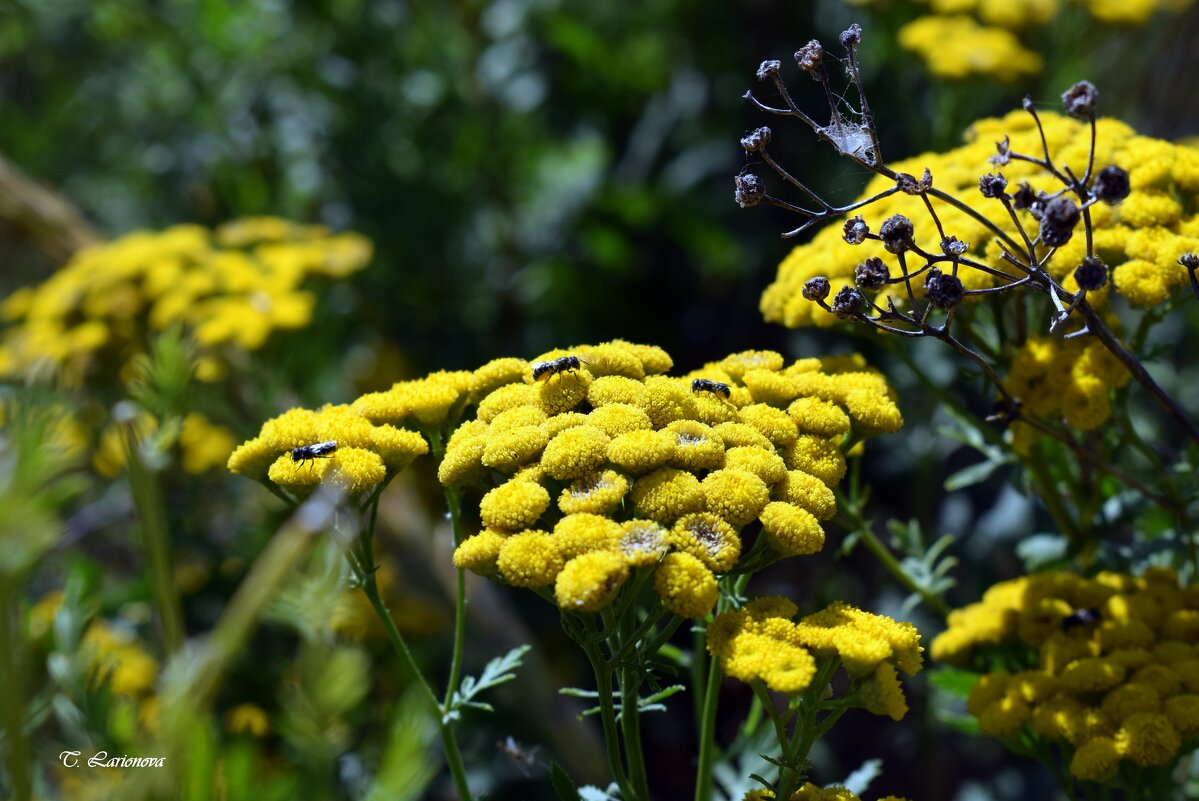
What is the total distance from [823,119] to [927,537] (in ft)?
5.85

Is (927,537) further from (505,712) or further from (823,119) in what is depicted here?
(823,119)

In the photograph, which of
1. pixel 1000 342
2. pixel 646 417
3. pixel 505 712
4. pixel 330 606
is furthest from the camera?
pixel 505 712

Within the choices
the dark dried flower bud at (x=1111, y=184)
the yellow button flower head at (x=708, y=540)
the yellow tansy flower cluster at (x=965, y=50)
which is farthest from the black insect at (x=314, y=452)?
the yellow tansy flower cluster at (x=965, y=50)

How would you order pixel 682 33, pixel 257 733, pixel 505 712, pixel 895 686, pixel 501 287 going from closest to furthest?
1. pixel 895 686
2. pixel 257 733
3. pixel 505 712
4. pixel 501 287
5. pixel 682 33

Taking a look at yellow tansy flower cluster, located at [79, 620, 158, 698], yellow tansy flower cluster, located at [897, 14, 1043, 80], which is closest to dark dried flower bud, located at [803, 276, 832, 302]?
yellow tansy flower cluster, located at [897, 14, 1043, 80]

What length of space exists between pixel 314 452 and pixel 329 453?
0.03m

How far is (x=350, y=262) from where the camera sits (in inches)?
140

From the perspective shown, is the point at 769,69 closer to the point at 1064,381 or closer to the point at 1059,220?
the point at 1059,220

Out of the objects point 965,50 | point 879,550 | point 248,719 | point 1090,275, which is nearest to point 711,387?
point 1090,275

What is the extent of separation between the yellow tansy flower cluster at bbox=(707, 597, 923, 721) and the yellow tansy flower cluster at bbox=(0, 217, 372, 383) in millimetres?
2134

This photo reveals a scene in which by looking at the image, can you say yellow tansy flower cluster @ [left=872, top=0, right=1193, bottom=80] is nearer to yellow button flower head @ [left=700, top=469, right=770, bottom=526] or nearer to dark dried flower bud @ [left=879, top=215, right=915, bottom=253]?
Answer: dark dried flower bud @ [left=879, top=215, right=915, bottom=253]

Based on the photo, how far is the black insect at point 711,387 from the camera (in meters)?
1.75

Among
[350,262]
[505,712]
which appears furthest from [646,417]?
[350,262]

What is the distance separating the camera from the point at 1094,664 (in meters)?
1.88
